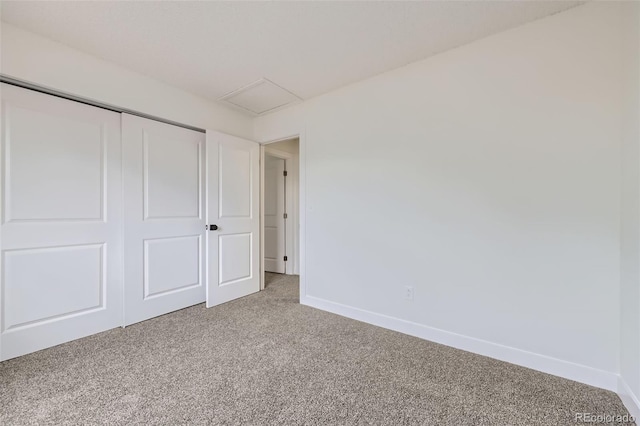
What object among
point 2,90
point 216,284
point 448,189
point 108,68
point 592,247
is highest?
point 108,68

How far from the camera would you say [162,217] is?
101 inches

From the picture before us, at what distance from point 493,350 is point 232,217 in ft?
9.02

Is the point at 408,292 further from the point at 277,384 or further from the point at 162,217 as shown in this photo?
the point at 162,217

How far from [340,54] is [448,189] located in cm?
139

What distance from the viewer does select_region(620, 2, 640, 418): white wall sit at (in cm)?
129

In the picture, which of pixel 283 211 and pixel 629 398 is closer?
pixel 629 398

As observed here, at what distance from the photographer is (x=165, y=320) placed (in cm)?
242

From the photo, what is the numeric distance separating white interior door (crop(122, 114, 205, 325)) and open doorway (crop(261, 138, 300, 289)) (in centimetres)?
146

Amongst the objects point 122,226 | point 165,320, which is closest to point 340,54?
point 122,226

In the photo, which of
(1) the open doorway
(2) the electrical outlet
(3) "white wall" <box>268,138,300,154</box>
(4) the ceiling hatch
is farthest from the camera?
(1) the open doorway

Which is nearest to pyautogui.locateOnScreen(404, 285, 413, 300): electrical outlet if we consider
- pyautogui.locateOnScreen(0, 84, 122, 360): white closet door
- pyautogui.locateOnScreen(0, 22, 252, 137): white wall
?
pyautogui.locateOnScreen(0, 84, 122, 360): white closet door

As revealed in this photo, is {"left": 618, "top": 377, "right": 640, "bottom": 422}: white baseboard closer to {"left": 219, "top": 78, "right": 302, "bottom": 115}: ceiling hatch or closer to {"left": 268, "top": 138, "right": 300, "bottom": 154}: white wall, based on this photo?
{"left": 219, "top": 78, "right": 302, "bottom": 115}: ceiling hatch

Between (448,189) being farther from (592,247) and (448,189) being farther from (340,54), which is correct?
(340,54)

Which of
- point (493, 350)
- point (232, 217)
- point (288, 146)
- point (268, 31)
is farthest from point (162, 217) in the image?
point (493, 350)
